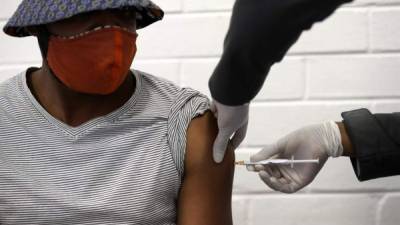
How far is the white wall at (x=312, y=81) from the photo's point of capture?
170cm

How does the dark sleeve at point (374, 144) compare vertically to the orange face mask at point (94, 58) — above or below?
below

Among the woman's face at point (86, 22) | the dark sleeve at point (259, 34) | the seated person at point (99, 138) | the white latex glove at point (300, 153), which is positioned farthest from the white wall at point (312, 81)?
the dark sleeve at point (259, 34)

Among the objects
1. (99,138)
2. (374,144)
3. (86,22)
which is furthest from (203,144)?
(374,144)

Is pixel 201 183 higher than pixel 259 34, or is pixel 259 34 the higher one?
pixel 259 34

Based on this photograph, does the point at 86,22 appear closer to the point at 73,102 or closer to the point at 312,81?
the point at 73,102

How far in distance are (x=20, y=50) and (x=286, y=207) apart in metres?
1.09

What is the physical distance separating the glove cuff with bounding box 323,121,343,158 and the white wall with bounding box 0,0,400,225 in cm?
29

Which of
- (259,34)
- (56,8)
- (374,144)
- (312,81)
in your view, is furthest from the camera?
(312,81)

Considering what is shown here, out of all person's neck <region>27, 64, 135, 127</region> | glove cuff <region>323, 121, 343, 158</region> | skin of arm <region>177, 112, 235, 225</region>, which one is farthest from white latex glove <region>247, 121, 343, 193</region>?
person's neck <region>27, 64, 135, 127</region>

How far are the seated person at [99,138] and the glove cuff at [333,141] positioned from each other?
337 millimetres

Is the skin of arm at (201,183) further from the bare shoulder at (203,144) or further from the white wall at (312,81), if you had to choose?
the white wall at (312,81)

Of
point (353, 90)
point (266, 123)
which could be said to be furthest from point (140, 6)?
point (353, 90)

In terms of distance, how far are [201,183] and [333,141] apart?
17.6 inches

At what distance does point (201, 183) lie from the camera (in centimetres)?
116
